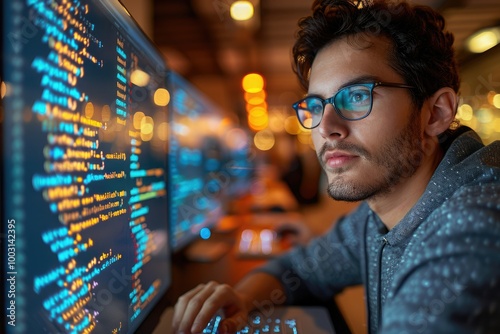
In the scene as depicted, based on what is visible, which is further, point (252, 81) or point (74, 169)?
point (252, 81)

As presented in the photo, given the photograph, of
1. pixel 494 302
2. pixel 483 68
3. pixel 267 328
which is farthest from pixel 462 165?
pixel 483 68

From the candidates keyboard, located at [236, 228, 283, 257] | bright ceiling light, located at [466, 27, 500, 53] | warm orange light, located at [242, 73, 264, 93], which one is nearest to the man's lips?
keyboard, located at [236, 228, 283, 257]

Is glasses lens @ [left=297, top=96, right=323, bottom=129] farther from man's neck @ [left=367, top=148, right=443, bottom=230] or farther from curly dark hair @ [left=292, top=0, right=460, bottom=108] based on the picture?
man's neck @ [left=367, top=148, right=443, bottom=230]

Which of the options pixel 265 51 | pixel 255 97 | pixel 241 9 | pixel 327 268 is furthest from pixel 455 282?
pixel 265 51

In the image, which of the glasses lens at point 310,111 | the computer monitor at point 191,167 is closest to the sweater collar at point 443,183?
the glasses lens at point 310,111

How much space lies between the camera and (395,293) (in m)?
0.53

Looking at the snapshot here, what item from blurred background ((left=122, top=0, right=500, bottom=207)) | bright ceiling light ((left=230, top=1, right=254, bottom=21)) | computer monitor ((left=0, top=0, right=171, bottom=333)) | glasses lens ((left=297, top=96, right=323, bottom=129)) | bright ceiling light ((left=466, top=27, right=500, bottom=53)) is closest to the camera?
computer monitor ((left=0, top=0, right=171, bottom=333))

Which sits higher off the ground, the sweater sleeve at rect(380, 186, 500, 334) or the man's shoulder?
the man's shoulder

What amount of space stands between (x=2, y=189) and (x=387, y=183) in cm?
73

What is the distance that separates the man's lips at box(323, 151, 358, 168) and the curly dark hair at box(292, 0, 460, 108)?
0.74 ft

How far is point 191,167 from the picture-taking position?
1436 millimetres

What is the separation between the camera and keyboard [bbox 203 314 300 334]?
2.58 ft

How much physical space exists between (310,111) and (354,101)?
0.18 m

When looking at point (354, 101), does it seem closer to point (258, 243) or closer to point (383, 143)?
point (383, 143)
